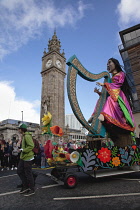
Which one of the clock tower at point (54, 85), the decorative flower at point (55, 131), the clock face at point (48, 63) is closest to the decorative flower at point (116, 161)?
the decorative flower at point (55, 131)

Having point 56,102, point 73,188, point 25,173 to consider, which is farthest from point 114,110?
point 56,102

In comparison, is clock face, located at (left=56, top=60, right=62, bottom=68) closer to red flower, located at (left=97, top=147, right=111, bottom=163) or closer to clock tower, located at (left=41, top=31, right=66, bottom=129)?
clock tower, located at (left=41, top=31, right=66, bottom=129)

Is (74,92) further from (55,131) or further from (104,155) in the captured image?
(104,155)

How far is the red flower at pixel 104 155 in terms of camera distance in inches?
159

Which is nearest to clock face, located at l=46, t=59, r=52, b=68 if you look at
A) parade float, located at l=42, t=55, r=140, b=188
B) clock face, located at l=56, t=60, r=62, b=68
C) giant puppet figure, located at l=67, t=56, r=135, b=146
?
clock face, located at l=56, t=60, r=62, b=68

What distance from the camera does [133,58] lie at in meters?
15.7

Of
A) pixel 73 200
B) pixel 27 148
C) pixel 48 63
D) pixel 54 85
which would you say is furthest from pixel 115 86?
pixel 48 63

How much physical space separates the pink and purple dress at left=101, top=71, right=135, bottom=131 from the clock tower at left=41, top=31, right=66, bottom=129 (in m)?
28.1

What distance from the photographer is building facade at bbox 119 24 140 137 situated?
1484cm

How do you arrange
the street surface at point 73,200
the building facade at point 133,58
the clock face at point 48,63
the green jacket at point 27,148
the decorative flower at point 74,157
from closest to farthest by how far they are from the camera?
the street surface at point 73,200, the green jacket at point 27,148, the decorative flower at point 74,157, the building facade at point 133,58, the clock face at point 48,63

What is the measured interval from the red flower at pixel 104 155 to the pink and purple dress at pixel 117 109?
33.1 inches

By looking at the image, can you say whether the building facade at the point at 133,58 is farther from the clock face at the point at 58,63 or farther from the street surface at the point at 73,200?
the clock face at the point at 58,63

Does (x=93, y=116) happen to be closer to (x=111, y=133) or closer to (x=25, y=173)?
(x=111, y=133)

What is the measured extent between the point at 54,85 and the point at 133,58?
22422 millimetres
